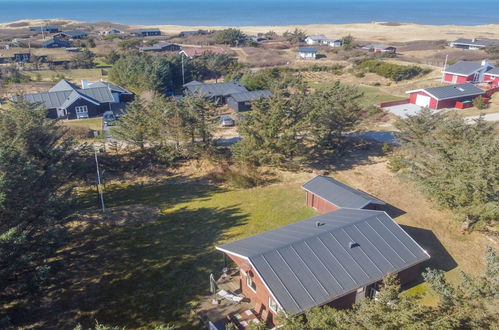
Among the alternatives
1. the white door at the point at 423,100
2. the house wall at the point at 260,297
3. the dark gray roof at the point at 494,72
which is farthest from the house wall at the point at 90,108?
the dark gray roof at the point at 494,72

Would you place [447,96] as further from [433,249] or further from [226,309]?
[226,309]

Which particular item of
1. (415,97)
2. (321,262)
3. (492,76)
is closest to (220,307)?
(321,262)

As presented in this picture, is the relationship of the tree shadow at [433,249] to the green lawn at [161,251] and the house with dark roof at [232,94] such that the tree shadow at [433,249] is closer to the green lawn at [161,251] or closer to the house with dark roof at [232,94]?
the green lawn at [161,251]

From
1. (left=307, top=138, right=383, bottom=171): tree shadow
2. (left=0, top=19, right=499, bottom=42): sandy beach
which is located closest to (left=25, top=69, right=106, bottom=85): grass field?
(left=307, top=138, right=383, bottom=171): tree shadow

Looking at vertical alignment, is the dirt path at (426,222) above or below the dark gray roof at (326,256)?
below

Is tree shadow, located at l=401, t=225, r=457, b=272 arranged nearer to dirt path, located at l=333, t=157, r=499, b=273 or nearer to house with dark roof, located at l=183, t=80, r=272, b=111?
dirt path, located at l=333, t=157, r=499, b=273

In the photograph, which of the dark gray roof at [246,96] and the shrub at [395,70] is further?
the shrub at [395,70]

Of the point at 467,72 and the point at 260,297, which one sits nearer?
the point at 260,297
